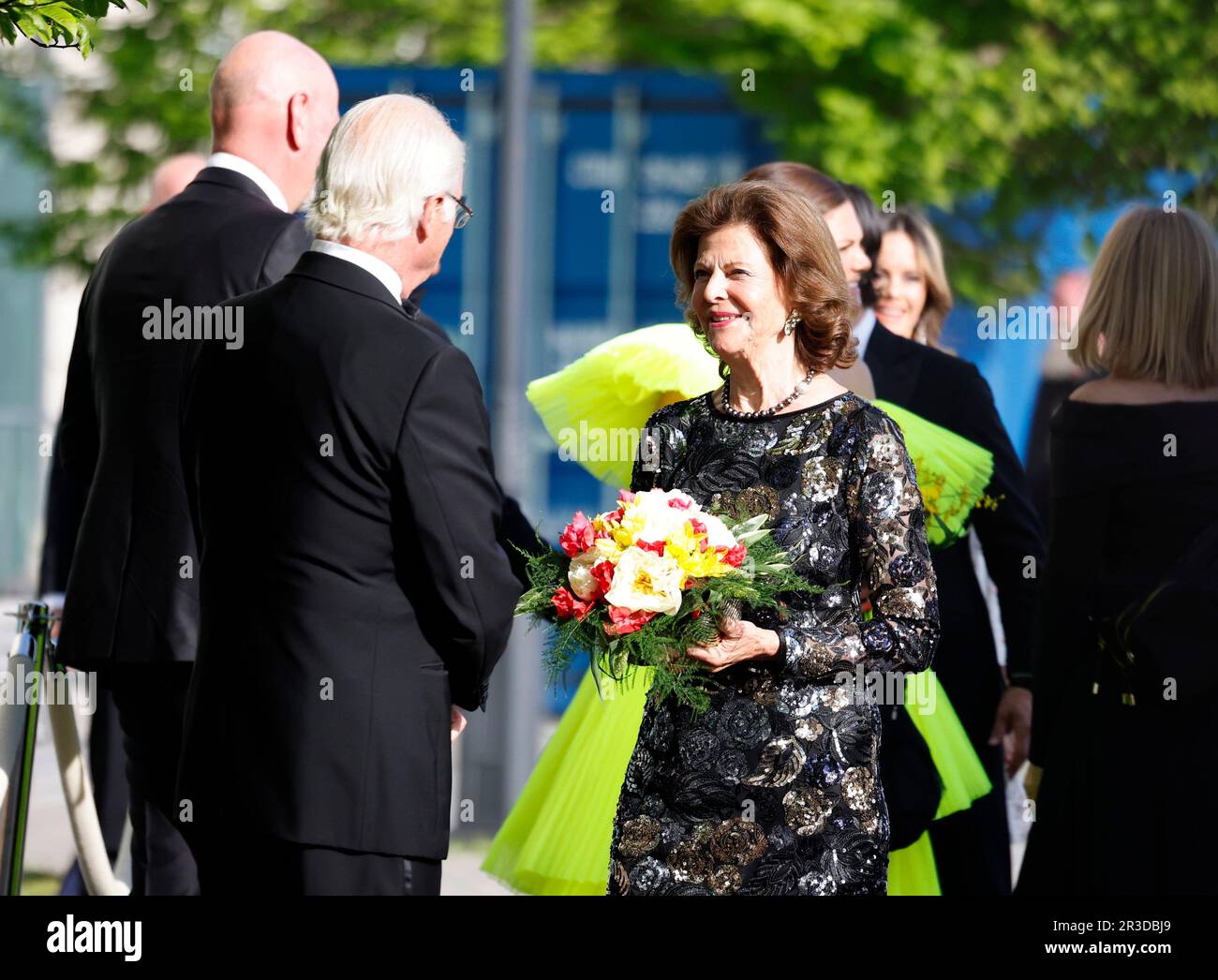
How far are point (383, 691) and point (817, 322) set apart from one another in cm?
115

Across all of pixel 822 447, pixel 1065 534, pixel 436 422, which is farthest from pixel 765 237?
pixel 1065 534

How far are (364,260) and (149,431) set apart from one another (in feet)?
3.68

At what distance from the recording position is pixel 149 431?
4.19 m

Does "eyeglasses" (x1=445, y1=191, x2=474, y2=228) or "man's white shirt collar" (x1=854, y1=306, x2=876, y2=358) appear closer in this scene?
"eyeglasses" (x1=445, y1=191, x2=474, y2=228)

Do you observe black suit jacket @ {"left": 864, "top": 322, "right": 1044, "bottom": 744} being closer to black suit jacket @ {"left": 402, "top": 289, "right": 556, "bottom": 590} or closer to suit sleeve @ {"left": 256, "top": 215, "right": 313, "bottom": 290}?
black suit jacket @ {"left": 402, "top": 289, "right": 556, "bottom": 590}

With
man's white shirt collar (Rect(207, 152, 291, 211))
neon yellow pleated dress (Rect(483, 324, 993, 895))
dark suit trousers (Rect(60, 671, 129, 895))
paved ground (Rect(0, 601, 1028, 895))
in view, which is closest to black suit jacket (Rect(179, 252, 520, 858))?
neon yellow pleated dress (Rect(483, 324, 993, 895))

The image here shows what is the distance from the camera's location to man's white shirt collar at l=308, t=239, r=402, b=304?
3295mm

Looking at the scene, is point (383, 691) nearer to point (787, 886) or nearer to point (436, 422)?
→ point (436, 422)

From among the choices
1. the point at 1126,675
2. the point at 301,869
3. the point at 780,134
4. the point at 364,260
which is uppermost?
the point at 780,134

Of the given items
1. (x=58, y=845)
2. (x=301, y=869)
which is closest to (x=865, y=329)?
(x=301, y=869)

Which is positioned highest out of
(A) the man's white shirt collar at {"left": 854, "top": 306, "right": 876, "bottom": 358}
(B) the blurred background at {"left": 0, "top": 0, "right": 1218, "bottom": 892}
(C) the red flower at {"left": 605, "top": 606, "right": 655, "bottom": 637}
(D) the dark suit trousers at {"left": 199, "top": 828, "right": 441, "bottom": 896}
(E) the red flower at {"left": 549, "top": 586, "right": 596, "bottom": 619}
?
(B) the blurred background at {"left": 0, "top": 0, "right": 1218, "bottom": 892}

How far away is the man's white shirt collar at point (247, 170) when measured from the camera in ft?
14.4

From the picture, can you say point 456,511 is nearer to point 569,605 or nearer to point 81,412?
point 569,605

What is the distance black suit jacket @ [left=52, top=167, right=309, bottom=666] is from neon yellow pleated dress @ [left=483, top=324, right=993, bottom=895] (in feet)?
2.75
